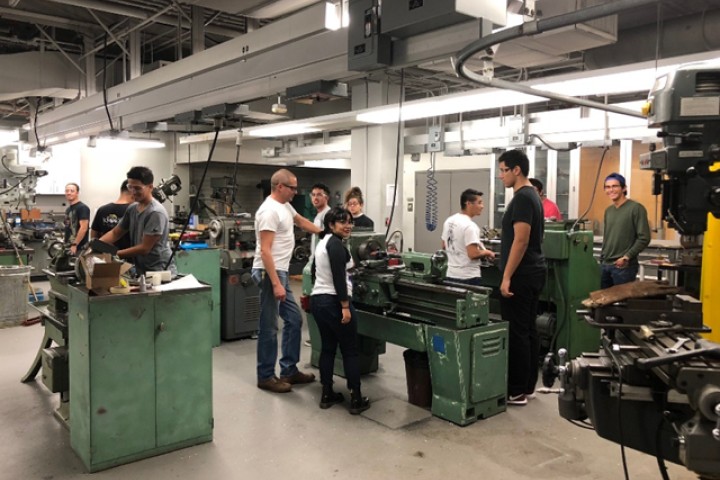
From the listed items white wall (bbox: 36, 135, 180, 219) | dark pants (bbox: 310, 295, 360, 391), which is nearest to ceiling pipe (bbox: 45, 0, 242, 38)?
dark pants (bbox: 310, 295, 360, 391)

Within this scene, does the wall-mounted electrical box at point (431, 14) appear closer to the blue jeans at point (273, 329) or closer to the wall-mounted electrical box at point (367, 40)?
the wall-mounted electrical box at point (367, 40)

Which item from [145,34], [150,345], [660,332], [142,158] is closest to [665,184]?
[660,332]

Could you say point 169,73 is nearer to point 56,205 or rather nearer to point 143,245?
point 143,245

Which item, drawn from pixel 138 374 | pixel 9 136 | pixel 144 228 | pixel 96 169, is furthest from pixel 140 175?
pixel 96 169

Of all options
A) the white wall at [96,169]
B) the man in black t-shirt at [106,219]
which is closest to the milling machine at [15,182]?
the white wall at [96,169]

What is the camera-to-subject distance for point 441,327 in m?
2.97

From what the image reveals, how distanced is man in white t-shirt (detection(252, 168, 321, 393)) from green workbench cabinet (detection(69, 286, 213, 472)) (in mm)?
694

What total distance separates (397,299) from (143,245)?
1.44 metres

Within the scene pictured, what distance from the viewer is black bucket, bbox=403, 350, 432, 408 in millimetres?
3203

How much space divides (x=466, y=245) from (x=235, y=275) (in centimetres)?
192

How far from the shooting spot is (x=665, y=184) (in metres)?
1.65

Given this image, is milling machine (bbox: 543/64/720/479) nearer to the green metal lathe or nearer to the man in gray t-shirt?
the green metal lathe

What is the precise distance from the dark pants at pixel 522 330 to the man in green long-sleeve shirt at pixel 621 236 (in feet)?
3.43

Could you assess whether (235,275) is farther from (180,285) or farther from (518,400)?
(518,400)
